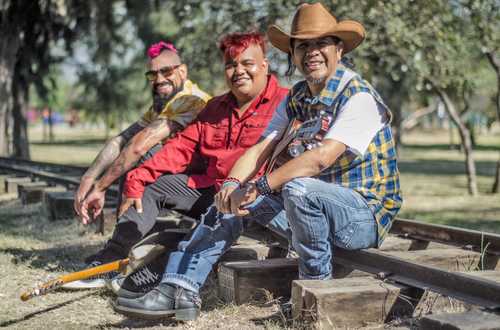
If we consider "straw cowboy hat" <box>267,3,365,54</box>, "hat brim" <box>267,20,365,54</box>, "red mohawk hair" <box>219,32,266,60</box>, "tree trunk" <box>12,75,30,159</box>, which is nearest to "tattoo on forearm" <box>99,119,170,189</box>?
"red mohawk hair" <box>219,32,266,60</box>

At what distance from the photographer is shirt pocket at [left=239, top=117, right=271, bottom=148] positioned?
4.60 meters

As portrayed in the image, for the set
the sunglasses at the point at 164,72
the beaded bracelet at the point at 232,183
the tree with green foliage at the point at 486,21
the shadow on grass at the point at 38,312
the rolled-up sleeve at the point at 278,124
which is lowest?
the shadow on grass at the point at 38,312

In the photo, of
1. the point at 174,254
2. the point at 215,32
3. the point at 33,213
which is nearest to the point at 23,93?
the point at 215,32

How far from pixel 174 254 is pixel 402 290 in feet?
4.08

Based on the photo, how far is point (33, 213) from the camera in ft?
28.9

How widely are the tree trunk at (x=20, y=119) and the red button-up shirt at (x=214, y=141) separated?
66.3ft

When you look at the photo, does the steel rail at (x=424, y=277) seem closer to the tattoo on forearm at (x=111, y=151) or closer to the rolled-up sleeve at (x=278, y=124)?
the rolled-up sleeve at (x=278, y=124)

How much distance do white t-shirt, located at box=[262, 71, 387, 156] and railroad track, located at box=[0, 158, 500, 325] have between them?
69 cm

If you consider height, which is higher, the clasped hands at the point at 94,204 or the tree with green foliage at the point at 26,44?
the tree with green foliage at the point at 26,44

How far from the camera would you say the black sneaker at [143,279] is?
13.0ft

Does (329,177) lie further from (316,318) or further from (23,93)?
(23,93)

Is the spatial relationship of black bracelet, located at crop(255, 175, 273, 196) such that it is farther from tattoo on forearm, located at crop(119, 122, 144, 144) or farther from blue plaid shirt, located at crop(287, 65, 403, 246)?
tattoo on forearm, located at crop(119, 122, 144, 144)

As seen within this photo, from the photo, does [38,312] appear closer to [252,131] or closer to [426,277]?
[252,131]

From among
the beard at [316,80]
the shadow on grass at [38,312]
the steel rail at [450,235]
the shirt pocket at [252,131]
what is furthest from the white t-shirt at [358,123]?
the shadow on grass at [38,312]
